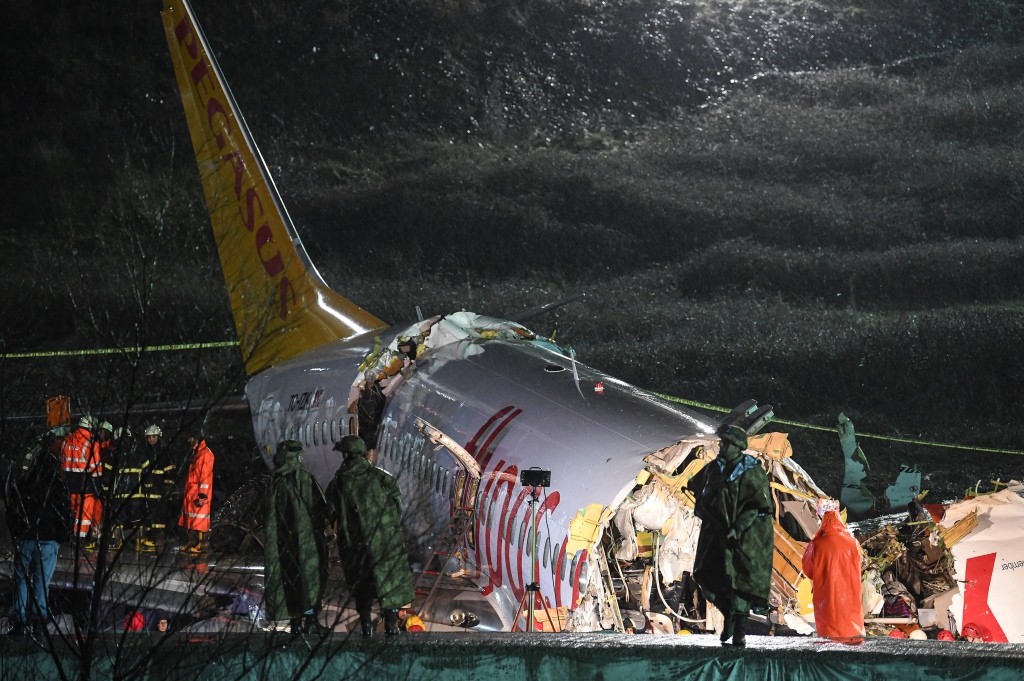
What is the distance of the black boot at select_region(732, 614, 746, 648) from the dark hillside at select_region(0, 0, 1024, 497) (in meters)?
26.2

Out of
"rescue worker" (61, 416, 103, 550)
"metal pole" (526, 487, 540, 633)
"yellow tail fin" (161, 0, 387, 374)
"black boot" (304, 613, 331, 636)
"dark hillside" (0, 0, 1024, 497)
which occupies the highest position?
"dark hillside" (0, 0, 1024, 497)

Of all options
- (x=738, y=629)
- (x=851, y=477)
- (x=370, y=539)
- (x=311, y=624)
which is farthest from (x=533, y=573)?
(x=851, y=477)

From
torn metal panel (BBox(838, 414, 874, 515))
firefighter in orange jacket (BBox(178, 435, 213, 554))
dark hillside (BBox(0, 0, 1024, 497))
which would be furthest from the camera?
dark hillside (BBox(0, 0, 1024, 497))

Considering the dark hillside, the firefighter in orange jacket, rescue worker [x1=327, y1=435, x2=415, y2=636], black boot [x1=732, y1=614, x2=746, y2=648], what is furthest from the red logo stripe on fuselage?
the dark hillside

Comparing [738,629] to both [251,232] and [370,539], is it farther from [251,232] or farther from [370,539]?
[251,232]

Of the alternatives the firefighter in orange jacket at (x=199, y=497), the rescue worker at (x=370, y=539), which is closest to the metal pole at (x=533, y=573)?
the rescue worker at (x=370, y=539)

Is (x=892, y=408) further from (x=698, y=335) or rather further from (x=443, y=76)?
(x=443, y=76)

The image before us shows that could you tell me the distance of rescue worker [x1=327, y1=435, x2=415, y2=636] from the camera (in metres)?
8.27

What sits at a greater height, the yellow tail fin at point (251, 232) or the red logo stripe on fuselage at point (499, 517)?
the yellow tail fin at point (251, 232)

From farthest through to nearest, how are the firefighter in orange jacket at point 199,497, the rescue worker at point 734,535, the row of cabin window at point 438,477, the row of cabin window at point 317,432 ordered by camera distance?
the row of cabin window at point 317,432 < the firefighter in orange jacket at point 199,497 < the row of cabin window at point 438,477 < the rescue worker at point 734,535

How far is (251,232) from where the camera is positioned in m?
19.1

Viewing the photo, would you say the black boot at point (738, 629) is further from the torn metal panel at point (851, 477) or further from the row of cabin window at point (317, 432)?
the torn metal panel at point (851, 477)

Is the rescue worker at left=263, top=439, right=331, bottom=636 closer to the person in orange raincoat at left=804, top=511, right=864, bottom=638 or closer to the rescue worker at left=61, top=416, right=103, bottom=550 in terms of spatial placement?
the rescue worker at left=61, top=416, right=103, bottom=550

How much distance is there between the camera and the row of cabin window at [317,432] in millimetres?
14719
